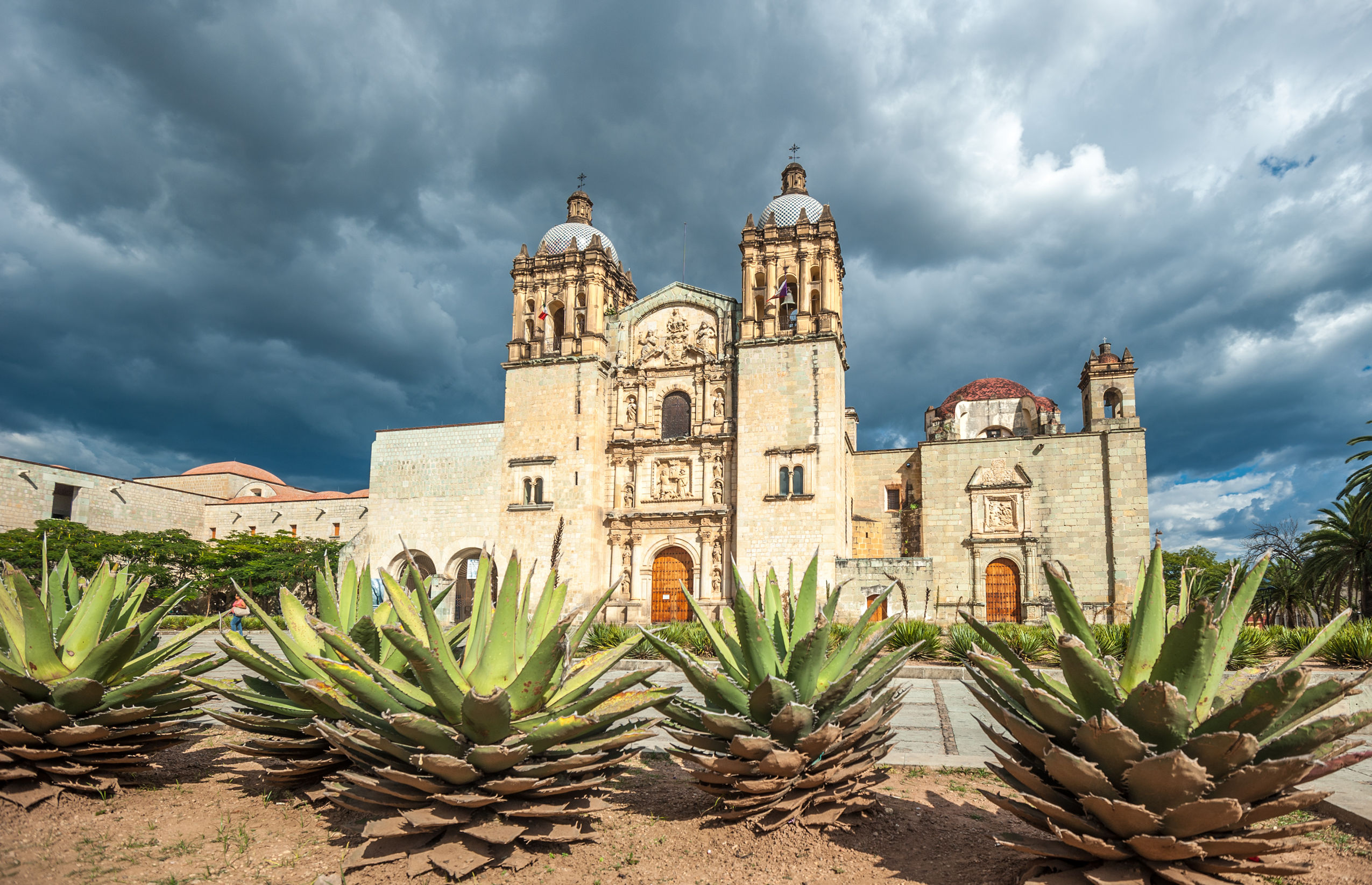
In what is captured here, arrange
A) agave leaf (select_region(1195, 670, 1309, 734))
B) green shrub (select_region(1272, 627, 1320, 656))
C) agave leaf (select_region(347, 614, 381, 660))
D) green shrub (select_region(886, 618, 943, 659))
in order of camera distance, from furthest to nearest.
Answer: green shrub (select_region(886, 618, 943, 659)), green shrub (select_region(1272, 627, 1320, 656)), agave leaf (select_region(347, 614, 381, 660)), agave leaf (select_region(1195, 670, 1309, 734))

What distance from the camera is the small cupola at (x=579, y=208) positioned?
92.8 ft

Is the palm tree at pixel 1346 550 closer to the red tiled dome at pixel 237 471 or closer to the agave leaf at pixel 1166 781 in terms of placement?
the agave leaf at pixel 1166 781

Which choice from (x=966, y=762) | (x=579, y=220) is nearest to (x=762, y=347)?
(x=579, y=220)

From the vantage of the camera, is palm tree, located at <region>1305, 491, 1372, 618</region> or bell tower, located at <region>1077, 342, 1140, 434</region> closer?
palm tree, located at <region>1305, 491, 1372, 618</region>

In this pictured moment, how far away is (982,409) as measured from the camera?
1111 inches

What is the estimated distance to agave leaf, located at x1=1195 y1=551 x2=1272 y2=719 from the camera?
223 centimetres

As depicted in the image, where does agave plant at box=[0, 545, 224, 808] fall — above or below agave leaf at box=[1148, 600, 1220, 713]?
below

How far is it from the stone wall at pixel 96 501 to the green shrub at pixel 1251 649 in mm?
34027

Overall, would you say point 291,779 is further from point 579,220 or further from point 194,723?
point 579,220

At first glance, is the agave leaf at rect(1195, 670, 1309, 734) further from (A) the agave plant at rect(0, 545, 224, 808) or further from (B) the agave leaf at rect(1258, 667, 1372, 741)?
(A) the agave plant at rect(0, 545, 224, 808)

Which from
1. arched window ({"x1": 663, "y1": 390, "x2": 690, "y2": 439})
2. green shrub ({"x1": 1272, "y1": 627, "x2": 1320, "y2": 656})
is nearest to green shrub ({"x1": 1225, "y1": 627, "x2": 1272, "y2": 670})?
green shrub ({"x1": 1272, "y1": 627, "x2": 1320, "y2": 656})

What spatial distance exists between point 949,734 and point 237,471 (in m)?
39.6

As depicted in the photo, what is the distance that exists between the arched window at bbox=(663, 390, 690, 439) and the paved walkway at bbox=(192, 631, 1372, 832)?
45.8ft

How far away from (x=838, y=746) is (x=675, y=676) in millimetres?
8254
